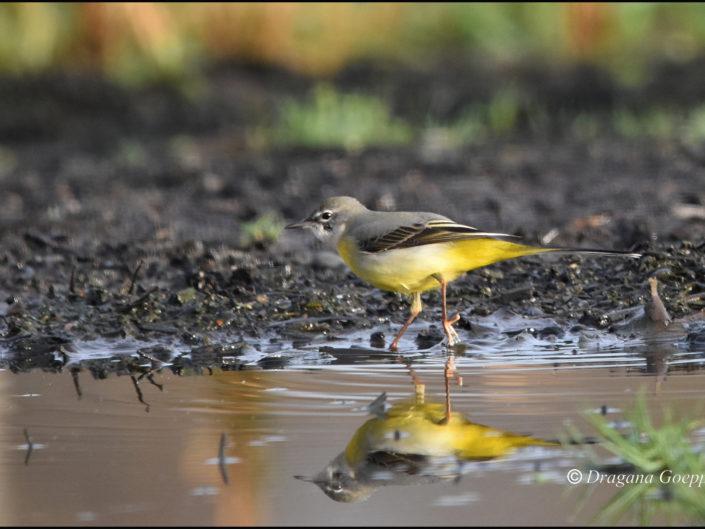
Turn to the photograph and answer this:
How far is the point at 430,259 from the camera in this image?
284 inches

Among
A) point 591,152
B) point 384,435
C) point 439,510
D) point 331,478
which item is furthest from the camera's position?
point 591,152

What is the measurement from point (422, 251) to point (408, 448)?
2.26 metres

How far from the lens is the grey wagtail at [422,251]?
721cm

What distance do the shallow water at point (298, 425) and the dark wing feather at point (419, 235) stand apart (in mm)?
553

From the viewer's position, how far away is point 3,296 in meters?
8.59

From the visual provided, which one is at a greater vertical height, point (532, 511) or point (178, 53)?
point (178, 53)

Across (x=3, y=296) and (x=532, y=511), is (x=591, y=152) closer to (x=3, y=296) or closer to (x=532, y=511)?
(x=3, y=296)

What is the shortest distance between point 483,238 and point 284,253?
2699 millimetres

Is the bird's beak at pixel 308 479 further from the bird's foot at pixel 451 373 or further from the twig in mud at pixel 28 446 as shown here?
the bird's foot at pixel 451 373

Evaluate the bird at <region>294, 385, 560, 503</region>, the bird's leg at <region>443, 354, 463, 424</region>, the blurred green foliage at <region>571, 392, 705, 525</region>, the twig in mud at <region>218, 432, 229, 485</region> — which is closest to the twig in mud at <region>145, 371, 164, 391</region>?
the bird at <region>294, 385, 560, 503</region>

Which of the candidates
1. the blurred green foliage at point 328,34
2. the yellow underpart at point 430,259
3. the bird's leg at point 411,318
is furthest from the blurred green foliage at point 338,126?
the yellow underpart at point 430,259

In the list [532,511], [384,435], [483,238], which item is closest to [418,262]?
[483,238]

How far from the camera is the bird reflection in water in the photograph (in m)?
4.70

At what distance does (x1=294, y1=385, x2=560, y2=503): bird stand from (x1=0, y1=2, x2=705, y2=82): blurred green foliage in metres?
11.5
